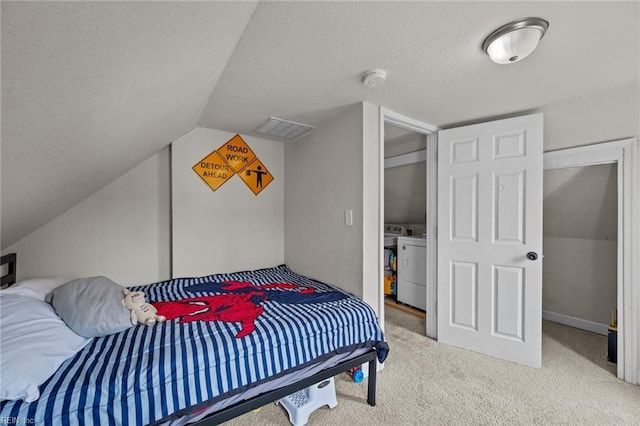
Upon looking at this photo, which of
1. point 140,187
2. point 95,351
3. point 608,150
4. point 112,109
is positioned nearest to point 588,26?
point 608,150

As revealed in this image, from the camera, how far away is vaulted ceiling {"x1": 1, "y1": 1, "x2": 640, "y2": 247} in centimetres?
64

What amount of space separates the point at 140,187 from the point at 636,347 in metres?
4.19

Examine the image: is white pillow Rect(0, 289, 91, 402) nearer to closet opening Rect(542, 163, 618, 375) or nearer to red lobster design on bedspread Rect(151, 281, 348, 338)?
red lobster design on bedspread Rect(151, 281, 348, 338)

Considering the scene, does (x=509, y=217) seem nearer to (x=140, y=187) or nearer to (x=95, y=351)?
(x=95, y=351)

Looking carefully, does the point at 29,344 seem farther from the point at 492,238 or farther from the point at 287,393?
the point at 492,238

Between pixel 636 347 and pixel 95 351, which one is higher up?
pixel 95 351

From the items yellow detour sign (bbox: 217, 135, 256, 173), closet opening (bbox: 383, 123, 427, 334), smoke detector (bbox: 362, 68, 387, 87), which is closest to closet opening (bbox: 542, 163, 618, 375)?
closet opening (bbox: 383, 123, 427, 334)

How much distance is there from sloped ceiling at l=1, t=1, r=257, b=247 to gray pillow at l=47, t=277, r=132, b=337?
0.47 meters

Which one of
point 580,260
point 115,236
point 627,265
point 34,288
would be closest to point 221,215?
point 115,236

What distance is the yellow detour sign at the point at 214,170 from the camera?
260 cm

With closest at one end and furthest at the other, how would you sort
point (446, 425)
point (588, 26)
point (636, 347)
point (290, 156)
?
point (588, 26)
point (446, 425)
point (636, 347)
point (290, 156)

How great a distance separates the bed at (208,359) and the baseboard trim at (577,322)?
251 centimetres

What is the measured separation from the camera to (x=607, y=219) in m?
2.48

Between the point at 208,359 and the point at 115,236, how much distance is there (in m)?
1.80
